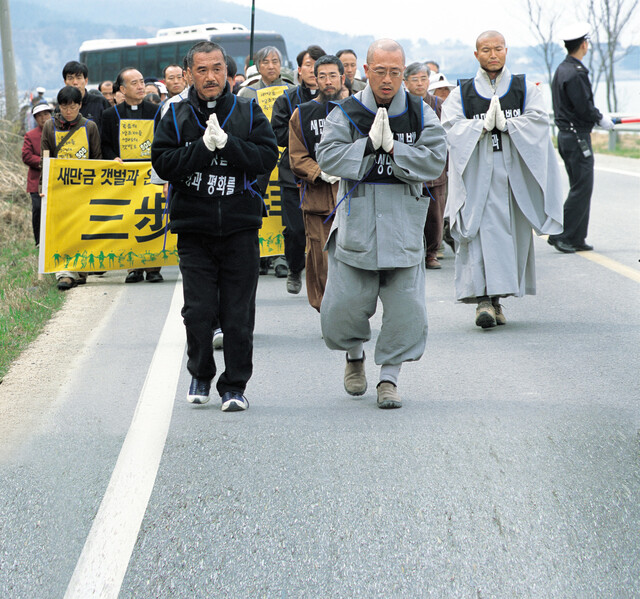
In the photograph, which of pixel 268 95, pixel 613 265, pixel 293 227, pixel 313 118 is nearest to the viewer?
pixel 313 118

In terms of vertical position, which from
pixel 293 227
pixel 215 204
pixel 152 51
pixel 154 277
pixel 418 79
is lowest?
pixel 154 277

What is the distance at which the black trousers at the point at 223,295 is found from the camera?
5.62m

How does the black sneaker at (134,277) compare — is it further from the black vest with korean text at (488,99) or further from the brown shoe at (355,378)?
the brown shoe at (355,378)

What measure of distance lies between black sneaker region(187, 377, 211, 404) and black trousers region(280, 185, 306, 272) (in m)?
3.52

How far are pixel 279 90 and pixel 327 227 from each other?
3107 millimetres

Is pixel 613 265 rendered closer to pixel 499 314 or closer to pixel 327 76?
pixel 499 314

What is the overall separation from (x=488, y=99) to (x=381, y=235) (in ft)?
8.37

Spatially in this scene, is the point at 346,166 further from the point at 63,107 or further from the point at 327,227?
the point at 63,107

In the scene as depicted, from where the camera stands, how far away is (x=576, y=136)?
11195 mm

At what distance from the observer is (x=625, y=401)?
543cm

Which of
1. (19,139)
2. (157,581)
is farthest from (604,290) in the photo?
(19,139)

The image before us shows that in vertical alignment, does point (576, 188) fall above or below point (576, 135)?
below

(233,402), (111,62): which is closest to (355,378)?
(233,402)

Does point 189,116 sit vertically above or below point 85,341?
above
